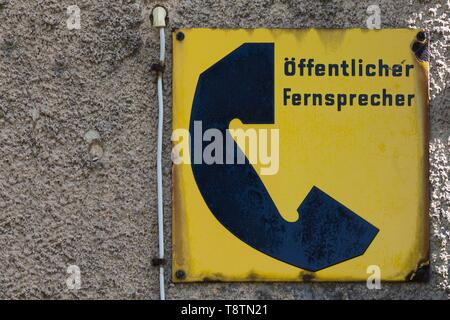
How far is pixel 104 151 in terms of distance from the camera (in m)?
2.05

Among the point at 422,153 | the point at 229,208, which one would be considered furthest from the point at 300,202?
the point at 422,153

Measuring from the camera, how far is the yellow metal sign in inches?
80.3

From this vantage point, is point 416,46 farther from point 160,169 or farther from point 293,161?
point 160,169

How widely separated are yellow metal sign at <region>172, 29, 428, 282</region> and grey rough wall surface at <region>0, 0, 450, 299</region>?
5 cm

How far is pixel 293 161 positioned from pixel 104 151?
56 centimetres

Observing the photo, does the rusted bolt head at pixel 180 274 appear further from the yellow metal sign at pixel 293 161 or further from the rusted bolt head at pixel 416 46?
the rusted bolt head at pixel 416 46

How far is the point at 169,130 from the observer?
2.06 metres

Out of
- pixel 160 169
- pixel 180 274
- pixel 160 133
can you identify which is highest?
pixel 160 133

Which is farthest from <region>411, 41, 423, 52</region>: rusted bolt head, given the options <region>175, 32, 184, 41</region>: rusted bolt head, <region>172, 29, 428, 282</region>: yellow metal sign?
<region>175, 32, 184, 41</region>: rusted bolt head

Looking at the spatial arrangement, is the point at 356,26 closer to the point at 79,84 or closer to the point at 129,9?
the point at 129,9

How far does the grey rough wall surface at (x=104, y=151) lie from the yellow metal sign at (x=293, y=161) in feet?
0.15

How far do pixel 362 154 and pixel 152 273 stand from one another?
0.72 metres

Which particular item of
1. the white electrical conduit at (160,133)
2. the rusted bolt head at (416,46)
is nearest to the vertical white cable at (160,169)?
the white electrical conduit at (160,133)

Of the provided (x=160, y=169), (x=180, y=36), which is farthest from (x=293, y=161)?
(x=180, y=36)
